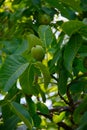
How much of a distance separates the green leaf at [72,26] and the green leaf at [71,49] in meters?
0.03

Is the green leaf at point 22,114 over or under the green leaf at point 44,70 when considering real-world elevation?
under

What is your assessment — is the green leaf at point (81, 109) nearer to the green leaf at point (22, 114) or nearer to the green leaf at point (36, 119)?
the green leaf at point (36, 119)

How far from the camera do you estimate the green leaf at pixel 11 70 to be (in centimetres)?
130

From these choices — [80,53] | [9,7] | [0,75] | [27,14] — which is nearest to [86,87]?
[80,53]

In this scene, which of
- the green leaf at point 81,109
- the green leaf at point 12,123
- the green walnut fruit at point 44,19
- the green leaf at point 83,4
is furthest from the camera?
the green walnut fruit at point 44,19

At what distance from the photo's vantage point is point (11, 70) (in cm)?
133

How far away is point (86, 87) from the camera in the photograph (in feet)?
5.52

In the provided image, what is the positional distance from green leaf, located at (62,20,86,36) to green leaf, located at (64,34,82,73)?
0.09ft

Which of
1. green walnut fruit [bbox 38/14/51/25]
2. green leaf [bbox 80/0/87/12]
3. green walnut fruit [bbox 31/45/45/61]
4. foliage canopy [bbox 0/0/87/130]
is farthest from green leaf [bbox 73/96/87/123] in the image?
green walnut fruit [bbox 38/14/51/25]

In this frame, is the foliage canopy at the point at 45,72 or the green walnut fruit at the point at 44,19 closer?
the foliage canopy at the point at 45,72

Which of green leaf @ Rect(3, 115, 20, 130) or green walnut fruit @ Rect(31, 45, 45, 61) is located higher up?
green walnut fruit @ Rect(31, 45, 45, 61)

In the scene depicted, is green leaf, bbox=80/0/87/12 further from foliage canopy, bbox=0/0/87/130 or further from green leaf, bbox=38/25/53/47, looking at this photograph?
green leaf, bbox=38/25/53/47

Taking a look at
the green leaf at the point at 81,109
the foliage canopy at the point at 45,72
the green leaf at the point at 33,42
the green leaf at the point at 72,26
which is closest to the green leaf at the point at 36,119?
the foliage canopy at the point at 45,72

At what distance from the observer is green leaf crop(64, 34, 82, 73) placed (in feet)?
4.45
